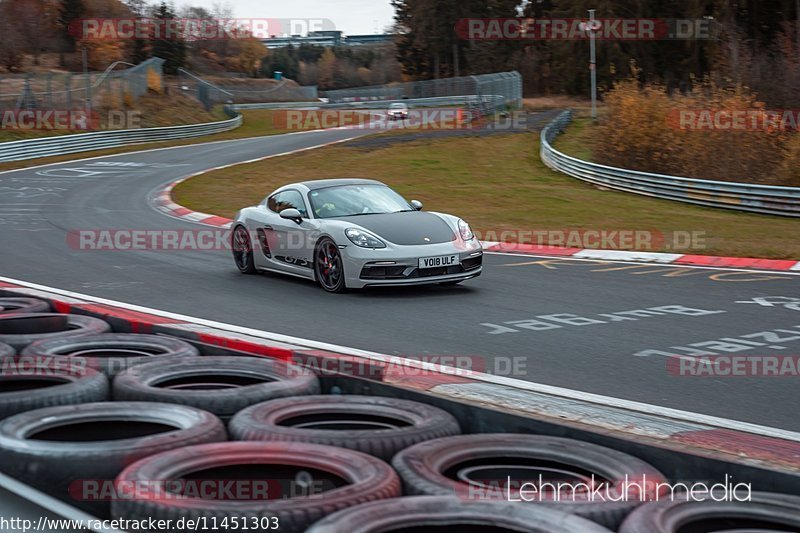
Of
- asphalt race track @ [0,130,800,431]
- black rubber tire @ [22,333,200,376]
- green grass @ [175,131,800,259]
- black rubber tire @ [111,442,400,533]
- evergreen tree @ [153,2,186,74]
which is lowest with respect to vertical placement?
green grass @ [175,131,800,259]

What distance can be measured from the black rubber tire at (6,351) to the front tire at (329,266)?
18.2 ft

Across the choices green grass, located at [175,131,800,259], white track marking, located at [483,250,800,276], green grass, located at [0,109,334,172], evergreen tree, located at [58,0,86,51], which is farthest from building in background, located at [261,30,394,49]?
white track marking, located at [483,250,800,276]

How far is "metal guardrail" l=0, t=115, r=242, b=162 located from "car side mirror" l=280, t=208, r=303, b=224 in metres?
30.6

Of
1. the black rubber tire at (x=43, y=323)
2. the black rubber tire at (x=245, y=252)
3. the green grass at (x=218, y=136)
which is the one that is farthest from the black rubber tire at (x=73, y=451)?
the green grass at (x=218, y=136)

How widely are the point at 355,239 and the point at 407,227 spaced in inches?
26.6

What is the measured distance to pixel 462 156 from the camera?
3709 centimetres

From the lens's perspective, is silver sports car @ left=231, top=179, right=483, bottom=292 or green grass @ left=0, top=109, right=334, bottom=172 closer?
silver sports car @ left=231, top=179, right=483, bottom=292

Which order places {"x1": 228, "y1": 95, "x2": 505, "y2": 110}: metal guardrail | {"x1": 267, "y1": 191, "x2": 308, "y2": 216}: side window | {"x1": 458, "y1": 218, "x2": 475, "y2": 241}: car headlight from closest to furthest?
{"x1": 458, "y1": 218, "x2": 475, "y2": 241}: car headlight < {"x1": 267, "y1": 191, "x2": 308, "y2": 216}: side window < {"x1": 228, "y1": 95, "x2": 505, "y2": 110}: metal guardrail

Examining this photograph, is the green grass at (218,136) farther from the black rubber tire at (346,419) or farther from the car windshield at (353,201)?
the black rubber tire at (346,419)

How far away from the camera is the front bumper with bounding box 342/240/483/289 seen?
36.0 feet

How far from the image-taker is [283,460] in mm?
3838

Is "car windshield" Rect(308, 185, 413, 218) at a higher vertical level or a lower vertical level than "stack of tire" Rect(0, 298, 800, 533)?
higher

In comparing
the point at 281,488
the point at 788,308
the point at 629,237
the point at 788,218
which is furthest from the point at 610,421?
the point at 788,218

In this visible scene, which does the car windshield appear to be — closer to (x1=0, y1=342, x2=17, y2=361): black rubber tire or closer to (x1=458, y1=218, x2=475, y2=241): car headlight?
(x1=458, y1=218, x2=475, y2=241): car headlight
